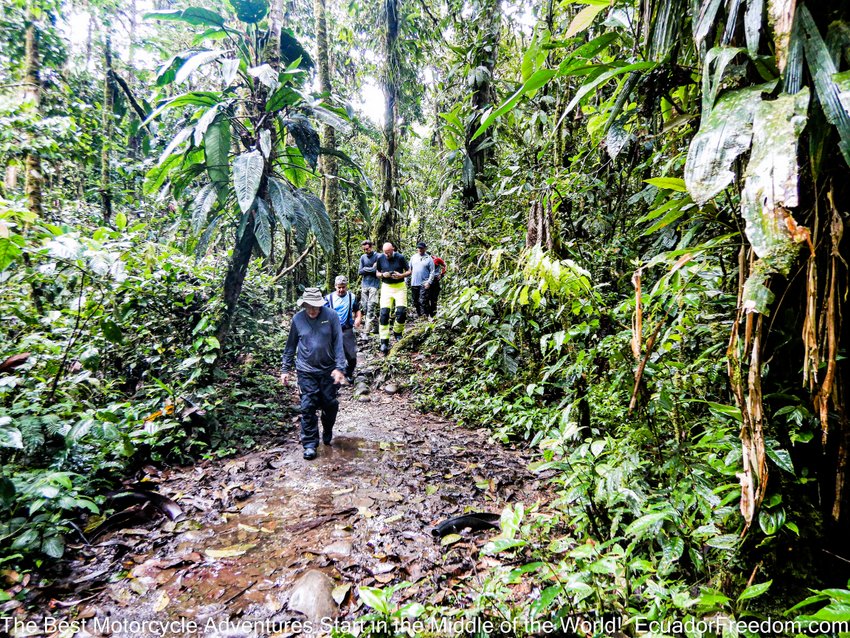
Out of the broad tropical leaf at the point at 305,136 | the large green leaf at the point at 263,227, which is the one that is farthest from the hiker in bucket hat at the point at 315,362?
the broad tropical leaf at the point at 305,136

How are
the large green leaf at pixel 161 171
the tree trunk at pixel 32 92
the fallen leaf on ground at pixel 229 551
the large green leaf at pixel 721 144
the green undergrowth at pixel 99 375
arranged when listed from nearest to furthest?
1. the large green leaf at pixel 721 144
2. the green undergrowth at pixel 99 375
3. the fallen leaf on ground at pixel 229 551
4. the large green leaf at pixel 161 171
5. the tree trunk at pixel 32 92

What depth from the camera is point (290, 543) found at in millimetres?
2957

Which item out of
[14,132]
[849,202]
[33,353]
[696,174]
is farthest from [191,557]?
[14,132]

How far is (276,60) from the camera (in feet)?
17.6

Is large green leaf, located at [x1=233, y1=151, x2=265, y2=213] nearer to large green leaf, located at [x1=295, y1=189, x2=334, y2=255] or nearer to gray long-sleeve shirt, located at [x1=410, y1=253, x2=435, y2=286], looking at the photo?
large green leaf, located at [x1=295, y1=189, x2=334, y2=255]

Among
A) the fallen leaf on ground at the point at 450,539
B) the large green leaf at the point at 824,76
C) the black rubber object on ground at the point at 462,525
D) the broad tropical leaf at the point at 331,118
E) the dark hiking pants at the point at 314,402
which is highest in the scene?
the broad tropical leaf at the point at 331,118

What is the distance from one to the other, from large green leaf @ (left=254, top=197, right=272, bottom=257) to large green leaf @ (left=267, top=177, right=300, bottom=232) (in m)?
0.14

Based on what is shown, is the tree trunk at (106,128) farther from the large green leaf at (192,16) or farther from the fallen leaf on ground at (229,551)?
the fallen leaf on ground at (229,551)

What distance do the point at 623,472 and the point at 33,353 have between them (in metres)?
4.66

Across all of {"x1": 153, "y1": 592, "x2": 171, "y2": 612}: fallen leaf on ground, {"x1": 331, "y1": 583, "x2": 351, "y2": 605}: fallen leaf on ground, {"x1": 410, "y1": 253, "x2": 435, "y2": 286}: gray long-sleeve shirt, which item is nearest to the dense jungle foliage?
{"x1": 331, "y1": 583, "x2": 351, "y2": 605}: fallen leaf on ground

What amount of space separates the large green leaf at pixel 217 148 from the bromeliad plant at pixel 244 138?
0.01 metres

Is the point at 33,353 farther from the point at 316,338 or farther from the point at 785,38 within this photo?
the point at 785,38

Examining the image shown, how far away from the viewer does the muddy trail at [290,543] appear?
2326mm

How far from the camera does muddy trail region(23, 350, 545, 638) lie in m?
2.33
